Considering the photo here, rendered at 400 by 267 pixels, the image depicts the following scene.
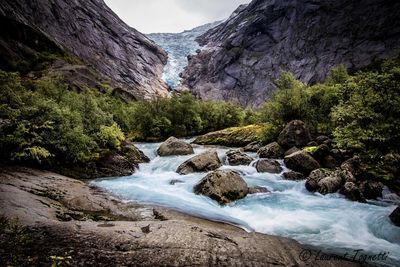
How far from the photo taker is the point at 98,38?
139000mm

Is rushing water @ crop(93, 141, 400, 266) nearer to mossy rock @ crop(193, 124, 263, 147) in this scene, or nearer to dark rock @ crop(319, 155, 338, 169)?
dark rock @ crop(319, 155, 338, 169)

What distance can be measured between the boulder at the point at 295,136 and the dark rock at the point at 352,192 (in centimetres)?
958

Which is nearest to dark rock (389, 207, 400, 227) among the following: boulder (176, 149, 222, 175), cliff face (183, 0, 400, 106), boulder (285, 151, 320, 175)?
boulder (285, 151, 320, 175)

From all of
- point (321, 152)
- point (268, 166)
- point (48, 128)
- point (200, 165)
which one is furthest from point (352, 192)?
point (48, 128)

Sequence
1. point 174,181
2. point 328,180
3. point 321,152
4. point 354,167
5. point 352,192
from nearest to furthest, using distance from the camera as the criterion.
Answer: point 352,192 → point 328,180 → point 354,167 → point 174,181 → point 321,152

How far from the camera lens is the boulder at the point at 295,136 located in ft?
81.7

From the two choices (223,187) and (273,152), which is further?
(273,152)

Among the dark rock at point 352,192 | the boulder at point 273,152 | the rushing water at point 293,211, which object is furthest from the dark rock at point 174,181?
the boulder at point 273,152

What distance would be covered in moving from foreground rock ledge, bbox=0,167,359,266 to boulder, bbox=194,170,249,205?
3.44 m

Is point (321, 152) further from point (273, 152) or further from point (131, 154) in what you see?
point (131, 154)

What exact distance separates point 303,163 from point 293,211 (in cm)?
714

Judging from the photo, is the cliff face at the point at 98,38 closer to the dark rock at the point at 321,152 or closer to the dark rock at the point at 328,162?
the dark rock at the point at 321,152

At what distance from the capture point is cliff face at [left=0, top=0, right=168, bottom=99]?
10619cm

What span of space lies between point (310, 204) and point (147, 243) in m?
10.3
